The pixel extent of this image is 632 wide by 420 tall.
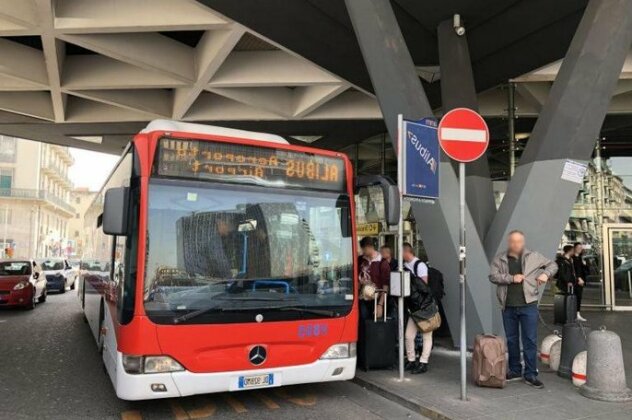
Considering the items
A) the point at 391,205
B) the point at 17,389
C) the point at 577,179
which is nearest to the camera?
the point at 391,205

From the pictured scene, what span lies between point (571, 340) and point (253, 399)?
406cm

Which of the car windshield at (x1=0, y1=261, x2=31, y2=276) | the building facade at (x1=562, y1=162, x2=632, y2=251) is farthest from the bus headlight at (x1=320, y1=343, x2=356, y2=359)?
the car windshield at (x1=0, y1=261, x2=31, y2=276)

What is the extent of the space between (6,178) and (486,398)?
73.9m

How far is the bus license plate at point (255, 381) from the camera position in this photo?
5.23m

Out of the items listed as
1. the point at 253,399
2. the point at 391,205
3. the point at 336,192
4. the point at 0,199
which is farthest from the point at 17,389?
the point at 0,199

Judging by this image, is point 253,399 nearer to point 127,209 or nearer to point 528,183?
point 127,209

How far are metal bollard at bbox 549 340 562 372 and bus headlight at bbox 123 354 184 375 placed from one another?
16.7 feet

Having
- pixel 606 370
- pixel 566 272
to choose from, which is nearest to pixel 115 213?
pixel 606 370

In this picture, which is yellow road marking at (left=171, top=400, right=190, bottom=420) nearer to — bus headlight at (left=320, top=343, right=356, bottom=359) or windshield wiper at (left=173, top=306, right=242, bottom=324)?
windshield wiper at (left=173, top=306, right=242, bottom=324)

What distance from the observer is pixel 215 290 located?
5.19 m

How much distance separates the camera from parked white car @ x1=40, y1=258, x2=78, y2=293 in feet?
75.5

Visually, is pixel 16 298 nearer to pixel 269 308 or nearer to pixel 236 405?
pixel 236 405

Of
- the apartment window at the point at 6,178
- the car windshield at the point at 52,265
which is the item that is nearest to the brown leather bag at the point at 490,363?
the car windshield at the point at 52,265

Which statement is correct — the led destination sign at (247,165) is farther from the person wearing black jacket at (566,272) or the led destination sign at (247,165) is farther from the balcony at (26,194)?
the balcony at (26,194)
